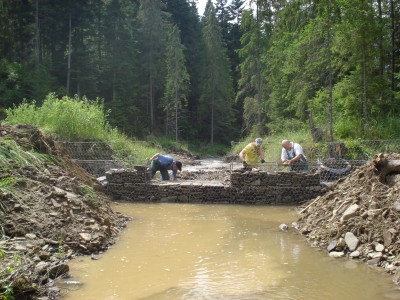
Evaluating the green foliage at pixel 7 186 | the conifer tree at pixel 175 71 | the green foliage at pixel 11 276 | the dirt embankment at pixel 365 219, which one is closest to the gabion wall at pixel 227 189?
the dirt embankment at pixel 365 219

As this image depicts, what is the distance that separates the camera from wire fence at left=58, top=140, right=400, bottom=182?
1334 cm

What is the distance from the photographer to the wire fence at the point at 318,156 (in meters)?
13.3

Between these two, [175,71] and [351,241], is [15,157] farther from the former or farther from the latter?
[175,71]

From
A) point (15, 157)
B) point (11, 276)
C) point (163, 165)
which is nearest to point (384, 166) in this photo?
point (11, 276)

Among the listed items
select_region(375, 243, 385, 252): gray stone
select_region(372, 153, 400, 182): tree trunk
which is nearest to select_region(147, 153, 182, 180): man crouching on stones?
select_region(372, 153, 400, 182): tree trunk

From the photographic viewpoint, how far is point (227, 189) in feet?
43.6

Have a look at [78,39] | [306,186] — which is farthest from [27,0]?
[306,186]

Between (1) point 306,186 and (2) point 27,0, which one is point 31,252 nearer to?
(1) point 306,186

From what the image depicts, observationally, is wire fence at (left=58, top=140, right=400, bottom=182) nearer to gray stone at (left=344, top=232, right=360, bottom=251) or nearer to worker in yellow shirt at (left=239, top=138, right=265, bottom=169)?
worker in yellow shirt at (left=239, top=138, right=265, bottom=169)

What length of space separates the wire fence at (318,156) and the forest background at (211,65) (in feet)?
4.19

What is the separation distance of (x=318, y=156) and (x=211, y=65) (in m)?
29.6

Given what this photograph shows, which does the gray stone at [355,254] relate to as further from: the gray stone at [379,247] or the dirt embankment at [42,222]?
the dirt embankment at [42,222]

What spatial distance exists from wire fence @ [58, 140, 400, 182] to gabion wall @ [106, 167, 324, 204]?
442mm

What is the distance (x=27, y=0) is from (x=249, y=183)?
31.0 metres
